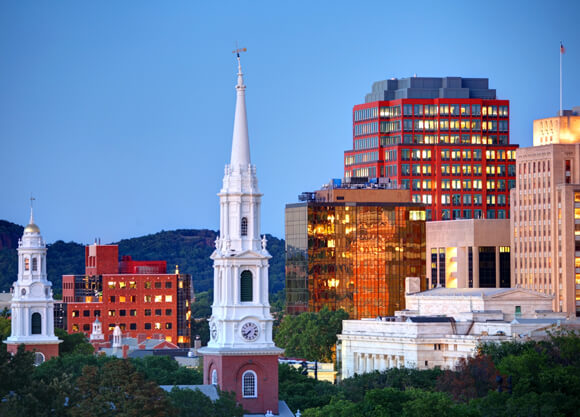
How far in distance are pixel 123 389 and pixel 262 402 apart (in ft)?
96.1

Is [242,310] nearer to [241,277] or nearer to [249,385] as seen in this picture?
[241,277]

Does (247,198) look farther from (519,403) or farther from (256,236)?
(519,403)

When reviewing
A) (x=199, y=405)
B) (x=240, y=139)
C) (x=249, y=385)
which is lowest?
(x=199, y=405)

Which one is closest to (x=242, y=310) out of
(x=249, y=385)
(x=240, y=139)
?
(x=249, y=385)

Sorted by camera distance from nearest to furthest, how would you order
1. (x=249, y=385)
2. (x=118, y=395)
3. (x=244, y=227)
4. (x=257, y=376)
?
1. (x=118, y=395)
2. (x=257, y=376)
3. (x=249, y=385)
4. (x=244, y=227)

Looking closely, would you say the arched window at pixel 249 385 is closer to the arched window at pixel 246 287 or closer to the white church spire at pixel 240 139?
the arched window at pixel 246 287

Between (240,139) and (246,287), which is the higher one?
(240,139)

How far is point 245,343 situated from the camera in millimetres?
178375

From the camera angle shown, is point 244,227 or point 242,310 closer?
point 242,310

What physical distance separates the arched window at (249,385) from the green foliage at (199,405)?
1313 centimetres

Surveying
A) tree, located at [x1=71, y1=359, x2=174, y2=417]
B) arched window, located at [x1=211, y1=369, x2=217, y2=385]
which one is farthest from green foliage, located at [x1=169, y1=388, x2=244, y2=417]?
arched window, located at [x1=211, y1=369, x2=217, y2=385]

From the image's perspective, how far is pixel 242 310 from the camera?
179m

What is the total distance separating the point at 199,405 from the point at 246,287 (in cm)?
2281

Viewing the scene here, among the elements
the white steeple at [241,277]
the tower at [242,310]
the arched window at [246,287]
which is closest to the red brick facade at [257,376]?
the tower at [242,310]
